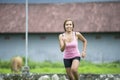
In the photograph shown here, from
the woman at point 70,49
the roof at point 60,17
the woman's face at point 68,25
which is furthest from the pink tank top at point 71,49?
the roof at point 60,17

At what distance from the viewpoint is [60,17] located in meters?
36.6

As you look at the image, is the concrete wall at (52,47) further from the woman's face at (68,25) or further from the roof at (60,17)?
the woman's face at (68,25)

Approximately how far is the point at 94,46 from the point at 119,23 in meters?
2.54

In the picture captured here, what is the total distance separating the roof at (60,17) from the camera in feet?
Answer: 116

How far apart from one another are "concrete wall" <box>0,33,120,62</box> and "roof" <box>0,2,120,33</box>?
53cm

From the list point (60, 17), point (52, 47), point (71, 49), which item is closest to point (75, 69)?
point (71, 49)

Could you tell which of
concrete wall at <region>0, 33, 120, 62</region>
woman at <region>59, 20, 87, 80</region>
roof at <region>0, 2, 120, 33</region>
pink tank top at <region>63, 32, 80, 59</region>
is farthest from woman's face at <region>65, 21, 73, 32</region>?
roof at <region>0, 2, 120, 33</region>

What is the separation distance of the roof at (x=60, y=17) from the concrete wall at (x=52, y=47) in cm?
53

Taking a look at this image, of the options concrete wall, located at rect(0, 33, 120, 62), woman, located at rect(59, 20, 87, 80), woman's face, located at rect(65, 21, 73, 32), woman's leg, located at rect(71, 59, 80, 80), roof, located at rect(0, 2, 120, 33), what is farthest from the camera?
roof, located at rect(0, 2, 120, 33)

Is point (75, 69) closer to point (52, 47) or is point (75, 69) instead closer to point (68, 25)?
point (68, 25)

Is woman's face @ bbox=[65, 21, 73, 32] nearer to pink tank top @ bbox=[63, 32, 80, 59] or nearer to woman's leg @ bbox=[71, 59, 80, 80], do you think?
pink tank top @ bbox=[63, 32, 80, 59]

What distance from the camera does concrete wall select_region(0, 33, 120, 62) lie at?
34.7m

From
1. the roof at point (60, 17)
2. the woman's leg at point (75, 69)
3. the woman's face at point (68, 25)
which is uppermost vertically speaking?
Answer: the roof at point (60, 17)

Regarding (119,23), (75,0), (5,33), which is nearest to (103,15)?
(119,23)
